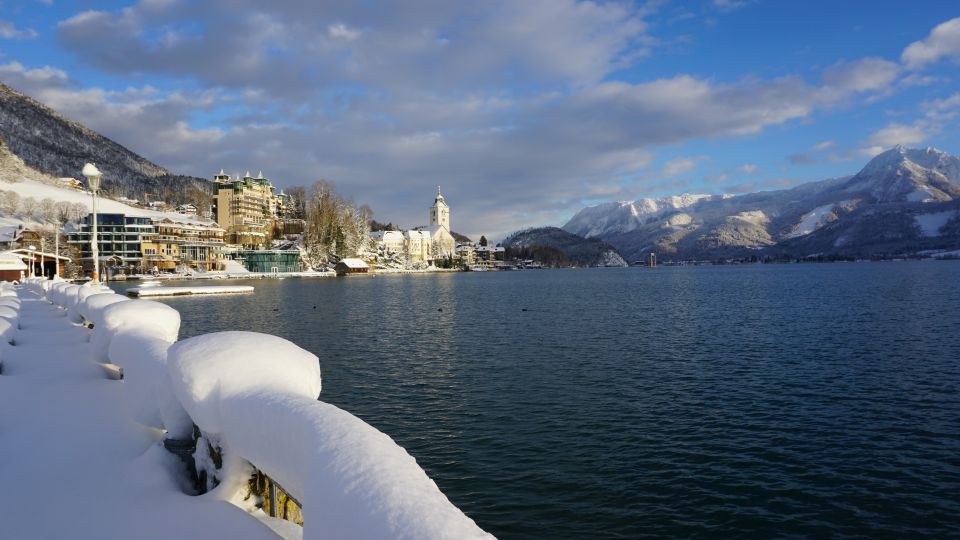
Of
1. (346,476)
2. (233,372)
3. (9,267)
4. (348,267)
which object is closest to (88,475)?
(233,372)

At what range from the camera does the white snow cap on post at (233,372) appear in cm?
630

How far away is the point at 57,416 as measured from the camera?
35.5 feet

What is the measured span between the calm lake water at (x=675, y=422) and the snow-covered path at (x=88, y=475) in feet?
22.7

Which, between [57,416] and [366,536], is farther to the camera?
[57,416]

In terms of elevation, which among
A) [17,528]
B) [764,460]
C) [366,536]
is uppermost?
[366,536]

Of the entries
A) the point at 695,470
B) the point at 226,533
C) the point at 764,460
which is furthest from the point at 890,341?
the point at 226,533

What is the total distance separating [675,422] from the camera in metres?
18.7

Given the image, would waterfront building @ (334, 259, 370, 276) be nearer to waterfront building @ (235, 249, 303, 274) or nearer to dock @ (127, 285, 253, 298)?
waterfront building @ (235, 249, 303, 274)

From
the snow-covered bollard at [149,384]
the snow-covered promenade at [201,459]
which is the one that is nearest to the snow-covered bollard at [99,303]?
the snow-covered promenade at [201,459]

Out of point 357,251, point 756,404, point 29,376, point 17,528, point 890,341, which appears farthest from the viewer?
point 357,251

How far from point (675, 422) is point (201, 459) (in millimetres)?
15897

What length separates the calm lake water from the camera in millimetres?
12430

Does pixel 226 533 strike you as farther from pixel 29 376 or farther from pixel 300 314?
pixel 300 314

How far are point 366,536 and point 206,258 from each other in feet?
566
